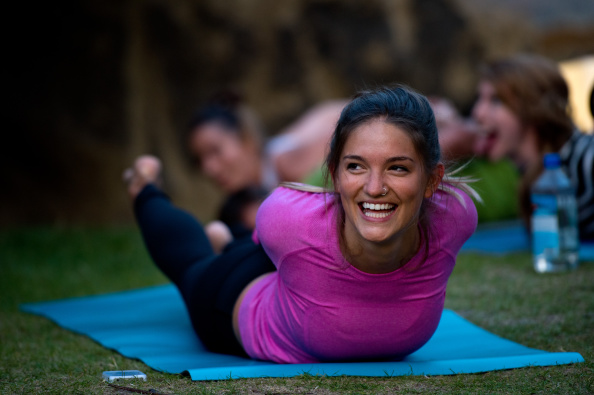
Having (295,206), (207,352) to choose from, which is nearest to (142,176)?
(207,352)

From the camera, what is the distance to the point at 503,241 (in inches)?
155

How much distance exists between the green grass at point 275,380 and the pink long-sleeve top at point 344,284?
12 centimetres

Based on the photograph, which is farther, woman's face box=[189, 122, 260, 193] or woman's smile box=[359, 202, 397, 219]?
woman's face box=[189, 122, 260, 193]

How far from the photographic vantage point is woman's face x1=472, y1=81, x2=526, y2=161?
141 inches

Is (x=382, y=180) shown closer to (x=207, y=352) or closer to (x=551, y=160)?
(x=207, y=352)

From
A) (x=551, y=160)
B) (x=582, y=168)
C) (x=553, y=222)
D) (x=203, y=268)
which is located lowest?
(x=203, y=268)

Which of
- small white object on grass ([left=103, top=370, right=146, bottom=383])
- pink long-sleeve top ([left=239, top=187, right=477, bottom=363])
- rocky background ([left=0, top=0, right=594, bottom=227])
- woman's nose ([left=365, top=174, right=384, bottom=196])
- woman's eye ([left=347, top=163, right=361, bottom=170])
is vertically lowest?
small white object on grass ([left=103, top=370, right=146, bottom=383])

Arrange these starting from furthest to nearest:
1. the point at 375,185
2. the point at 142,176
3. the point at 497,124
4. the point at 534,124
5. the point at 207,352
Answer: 1. the point at 497,124
2. the point at 534,124
3. the point at 142,176
4. the point at 207,352
5. the point at 375,185

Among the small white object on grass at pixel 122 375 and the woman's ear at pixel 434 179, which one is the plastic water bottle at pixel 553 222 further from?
the small white object on grass at pixel 122 375

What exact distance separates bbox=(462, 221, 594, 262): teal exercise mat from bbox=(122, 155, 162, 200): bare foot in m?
1.75

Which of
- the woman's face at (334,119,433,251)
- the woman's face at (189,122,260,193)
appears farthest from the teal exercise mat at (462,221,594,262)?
the woman's face at (334,119,433,251)

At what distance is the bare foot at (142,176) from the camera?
8.64 ft

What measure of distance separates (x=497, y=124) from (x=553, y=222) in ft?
3.41

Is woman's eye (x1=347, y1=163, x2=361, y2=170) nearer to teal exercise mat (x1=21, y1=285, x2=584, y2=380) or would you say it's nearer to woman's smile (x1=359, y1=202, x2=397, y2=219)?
woman's smile (x1=359, y1=202, x2=397, y2=219)
